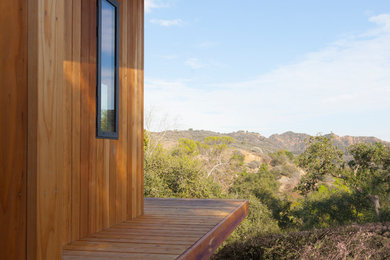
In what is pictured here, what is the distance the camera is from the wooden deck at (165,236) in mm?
2314

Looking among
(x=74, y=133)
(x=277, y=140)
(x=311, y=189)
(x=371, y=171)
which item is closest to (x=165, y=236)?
(x=74, y=133)

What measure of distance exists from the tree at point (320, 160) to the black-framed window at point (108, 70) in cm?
1094

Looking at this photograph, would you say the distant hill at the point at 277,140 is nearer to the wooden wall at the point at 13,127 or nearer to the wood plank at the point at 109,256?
the wood plank at the point at 109,256

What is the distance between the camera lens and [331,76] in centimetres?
2428

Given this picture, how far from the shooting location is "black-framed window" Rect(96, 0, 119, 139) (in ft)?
9.78

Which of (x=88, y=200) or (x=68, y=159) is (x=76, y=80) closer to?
(x=68, y=159)

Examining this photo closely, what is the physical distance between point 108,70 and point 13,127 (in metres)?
1.81

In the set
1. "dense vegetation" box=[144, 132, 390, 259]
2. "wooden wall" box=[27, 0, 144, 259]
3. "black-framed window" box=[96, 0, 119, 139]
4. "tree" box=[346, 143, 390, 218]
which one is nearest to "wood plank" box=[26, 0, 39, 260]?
"wooden wall" box=[27, 0, 144, 259]

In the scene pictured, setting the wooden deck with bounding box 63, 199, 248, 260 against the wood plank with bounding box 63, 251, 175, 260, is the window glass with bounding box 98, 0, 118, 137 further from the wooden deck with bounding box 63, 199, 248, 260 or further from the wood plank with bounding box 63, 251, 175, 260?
the wood plank with bounding box 63, 251, 175, 260

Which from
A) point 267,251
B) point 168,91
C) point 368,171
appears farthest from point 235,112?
point 267,251

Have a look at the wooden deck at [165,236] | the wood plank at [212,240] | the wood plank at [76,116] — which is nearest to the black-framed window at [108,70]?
the wood plank at [76,116]

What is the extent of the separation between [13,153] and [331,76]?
2499 centimetres

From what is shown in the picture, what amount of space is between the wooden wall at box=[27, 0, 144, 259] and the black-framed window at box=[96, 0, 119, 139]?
8 centimetres

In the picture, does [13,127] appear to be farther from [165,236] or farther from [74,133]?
[165,236]
